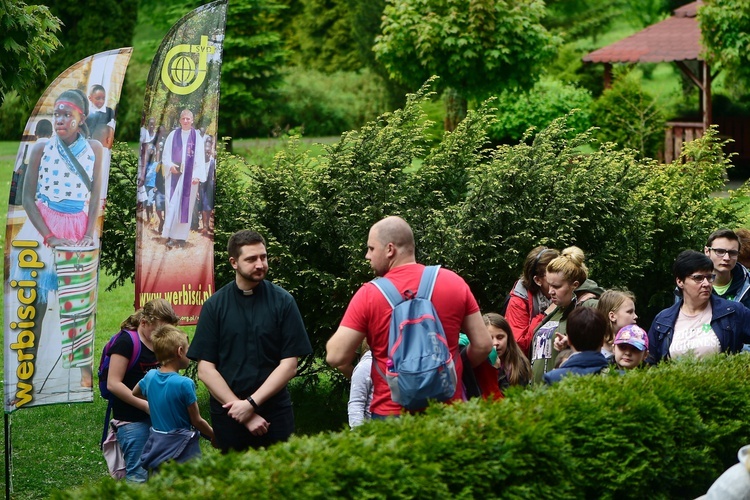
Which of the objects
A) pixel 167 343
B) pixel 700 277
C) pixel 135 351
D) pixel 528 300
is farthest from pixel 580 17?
pixel 167 343

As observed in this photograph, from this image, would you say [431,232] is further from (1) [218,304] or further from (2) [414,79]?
(2) [414,79]

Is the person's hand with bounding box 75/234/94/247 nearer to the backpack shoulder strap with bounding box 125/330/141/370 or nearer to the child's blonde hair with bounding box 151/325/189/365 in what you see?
the backpack shoulder strap with bounding box 125/330/141/370

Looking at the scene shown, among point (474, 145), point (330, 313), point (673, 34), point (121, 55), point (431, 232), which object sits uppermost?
point (673, 34)

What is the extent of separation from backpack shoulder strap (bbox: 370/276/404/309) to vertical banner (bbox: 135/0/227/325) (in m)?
3.45

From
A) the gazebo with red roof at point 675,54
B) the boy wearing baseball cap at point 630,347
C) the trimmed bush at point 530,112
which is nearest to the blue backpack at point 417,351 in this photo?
the boy wearing baseball cap at point 630,347

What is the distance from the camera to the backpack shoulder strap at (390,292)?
5.32 m

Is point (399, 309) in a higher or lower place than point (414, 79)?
lower

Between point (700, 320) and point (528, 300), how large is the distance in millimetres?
1199

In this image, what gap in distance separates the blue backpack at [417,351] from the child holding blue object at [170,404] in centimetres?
151

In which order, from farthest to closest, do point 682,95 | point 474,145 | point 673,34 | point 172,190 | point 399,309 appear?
point 682,95 → point 673,34 → point 474,145 → point 172,190 → point 399,309

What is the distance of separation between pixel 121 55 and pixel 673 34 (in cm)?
2197

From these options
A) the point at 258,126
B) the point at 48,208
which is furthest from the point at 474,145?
the point at 258,126

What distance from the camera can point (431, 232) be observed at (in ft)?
29.1

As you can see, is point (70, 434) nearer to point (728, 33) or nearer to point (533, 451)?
point (533, 451)
